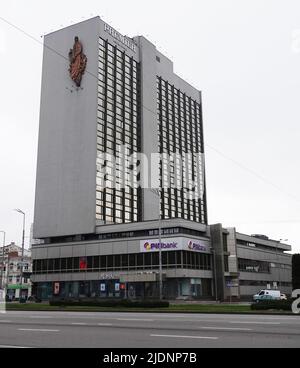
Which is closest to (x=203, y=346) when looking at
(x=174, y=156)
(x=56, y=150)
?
(x=56, y=150)

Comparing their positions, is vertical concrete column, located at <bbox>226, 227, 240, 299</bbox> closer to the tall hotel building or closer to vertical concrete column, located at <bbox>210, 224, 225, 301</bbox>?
the tall hotel building

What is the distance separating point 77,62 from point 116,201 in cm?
3071

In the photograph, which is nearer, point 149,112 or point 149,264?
point 149,264

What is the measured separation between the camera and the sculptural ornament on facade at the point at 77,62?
93812 mm

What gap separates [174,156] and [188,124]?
17239mm

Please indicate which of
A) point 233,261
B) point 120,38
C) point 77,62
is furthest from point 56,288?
point 120,38

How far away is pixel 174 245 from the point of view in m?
69.6

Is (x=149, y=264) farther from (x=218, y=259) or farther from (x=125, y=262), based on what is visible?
(x=218, y=259)

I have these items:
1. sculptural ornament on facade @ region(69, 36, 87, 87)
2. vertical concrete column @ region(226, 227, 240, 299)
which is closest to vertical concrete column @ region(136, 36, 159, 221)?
sculptural ornament on facade @ region(69, 36, 87, 87)

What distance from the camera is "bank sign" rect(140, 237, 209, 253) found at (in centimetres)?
6925

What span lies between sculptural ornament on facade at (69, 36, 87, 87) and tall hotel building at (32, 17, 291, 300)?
2.08 ft

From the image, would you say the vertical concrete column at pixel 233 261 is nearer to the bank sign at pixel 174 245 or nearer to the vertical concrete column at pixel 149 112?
the bank sign at pixel 174 245

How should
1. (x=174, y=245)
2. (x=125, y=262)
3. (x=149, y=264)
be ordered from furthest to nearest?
(x=125, y=262)
(x=149, y=264)
(x=174, y=245)

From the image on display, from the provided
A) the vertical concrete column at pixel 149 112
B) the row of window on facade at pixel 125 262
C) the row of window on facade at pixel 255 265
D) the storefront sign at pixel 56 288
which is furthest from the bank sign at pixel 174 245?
the vertical concrete column at pixel 149 112
